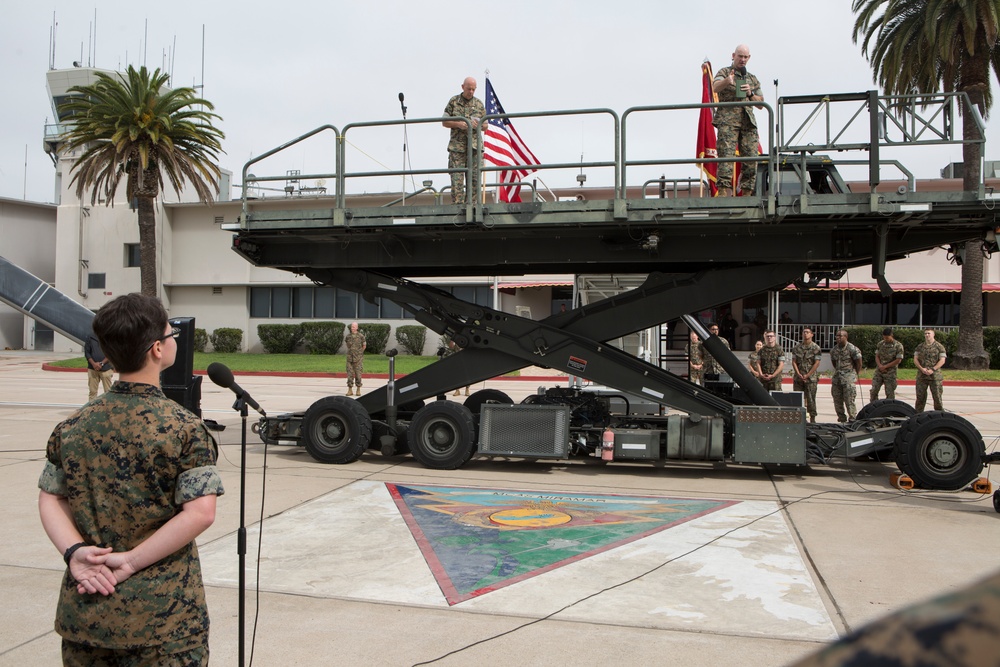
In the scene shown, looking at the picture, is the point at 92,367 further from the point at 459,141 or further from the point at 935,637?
the point at 935,637

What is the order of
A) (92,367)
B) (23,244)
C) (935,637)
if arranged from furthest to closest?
(23,244) → (92,367) → (935,637)

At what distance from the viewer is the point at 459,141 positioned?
36.6 feet

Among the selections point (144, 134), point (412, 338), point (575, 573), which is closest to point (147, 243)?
point (144, 134)

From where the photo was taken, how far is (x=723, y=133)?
10.0 m

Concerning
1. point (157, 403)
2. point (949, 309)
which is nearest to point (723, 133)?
point (157, 403)

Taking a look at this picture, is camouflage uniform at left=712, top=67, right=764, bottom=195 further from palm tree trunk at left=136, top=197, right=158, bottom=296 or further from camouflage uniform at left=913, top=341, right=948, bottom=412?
palm tree trunk at left=136, top=197, right=158, bottom=296

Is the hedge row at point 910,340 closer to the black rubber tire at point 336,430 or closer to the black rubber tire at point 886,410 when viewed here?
the black rubber tire at point 886,410

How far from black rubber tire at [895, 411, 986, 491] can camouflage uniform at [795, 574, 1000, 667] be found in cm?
973

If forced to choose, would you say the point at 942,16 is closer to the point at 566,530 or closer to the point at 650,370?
the point at 650,370

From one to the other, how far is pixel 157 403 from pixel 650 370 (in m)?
8.23

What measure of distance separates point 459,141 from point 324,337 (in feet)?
99.2

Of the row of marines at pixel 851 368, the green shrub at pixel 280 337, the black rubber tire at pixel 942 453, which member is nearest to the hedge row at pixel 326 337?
the green shrub at pixel 280 337

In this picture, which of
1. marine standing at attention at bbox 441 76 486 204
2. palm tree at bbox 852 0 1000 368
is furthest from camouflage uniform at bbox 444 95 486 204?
palm tree at bbox 852 0 1000 368

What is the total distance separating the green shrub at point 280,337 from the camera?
40.8 metres
